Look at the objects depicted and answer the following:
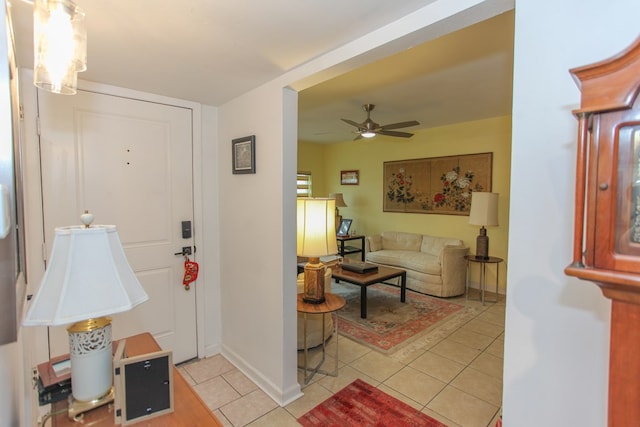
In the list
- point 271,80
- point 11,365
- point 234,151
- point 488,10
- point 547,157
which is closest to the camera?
point 11,365

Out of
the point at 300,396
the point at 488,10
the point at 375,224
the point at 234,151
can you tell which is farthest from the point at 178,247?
the point at 375,224

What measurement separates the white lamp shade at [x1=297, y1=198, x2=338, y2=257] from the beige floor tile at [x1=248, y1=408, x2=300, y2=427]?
103cm

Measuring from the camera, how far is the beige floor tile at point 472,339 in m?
2.95

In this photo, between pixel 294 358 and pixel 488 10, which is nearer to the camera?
pixel 488 10

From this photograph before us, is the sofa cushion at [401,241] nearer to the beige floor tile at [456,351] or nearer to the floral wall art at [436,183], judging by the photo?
the floral wall art at [436,183]

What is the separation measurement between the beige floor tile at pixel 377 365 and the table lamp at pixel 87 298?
76.2 inches

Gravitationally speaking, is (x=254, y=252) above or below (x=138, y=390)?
above

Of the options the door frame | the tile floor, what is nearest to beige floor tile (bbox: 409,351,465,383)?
the tile floor

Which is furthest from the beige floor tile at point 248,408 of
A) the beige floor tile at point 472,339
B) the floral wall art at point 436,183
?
the floral wall art at point 436,183

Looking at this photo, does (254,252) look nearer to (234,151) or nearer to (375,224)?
(234,151)

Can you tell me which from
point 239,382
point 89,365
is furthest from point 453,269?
point 89,365

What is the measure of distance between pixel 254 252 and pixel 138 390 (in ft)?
4.55

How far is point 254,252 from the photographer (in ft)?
7.77

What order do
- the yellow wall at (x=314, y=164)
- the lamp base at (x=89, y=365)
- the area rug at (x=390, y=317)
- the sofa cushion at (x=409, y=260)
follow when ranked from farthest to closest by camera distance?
the yellow wall at (x=314, y=164) → the sofa cushion at (x=409, y=260) → the area rug at (x=390, y=317) → the lamp base at (x=89, y=365)
